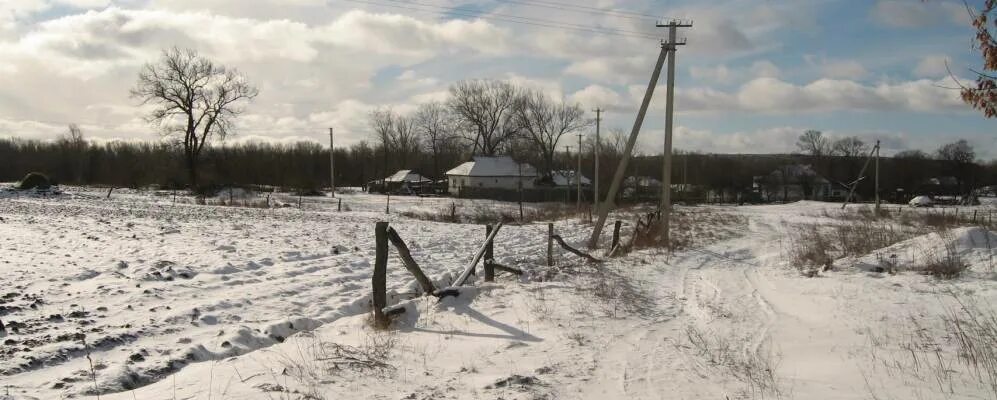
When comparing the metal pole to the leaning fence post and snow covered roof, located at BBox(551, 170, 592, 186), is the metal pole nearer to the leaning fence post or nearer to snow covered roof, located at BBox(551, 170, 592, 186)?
the leaning fence post

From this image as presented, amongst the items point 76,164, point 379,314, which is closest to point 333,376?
point 379,314

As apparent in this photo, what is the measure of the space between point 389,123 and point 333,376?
110m

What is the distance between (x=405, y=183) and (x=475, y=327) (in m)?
82.1

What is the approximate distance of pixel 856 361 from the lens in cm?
625

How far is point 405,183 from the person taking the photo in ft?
292

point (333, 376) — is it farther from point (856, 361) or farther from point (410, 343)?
point (856, 361)

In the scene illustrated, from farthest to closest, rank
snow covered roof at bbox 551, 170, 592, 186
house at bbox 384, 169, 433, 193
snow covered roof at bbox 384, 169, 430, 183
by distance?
snow covered roof at bbox 384, 169, 430, 183, house at bbox 384, 169, 433, 193, snow covered roof at bbox 551, 170, 592, 186

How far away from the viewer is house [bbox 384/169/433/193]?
85.3 m

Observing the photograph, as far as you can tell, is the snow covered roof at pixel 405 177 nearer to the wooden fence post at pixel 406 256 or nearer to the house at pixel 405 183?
the house at pixel 405 183

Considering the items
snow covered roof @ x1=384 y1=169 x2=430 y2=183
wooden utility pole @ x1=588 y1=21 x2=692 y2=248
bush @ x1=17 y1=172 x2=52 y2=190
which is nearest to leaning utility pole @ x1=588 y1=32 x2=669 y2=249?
wooden utility pole @ x1=588 y1=21 x2=692 y2=248

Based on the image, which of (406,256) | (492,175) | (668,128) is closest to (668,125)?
(668,128)

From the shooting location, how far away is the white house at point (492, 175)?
80.4 m

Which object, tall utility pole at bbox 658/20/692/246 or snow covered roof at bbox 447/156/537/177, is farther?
snow covered roof at bbox 447/156/537/177

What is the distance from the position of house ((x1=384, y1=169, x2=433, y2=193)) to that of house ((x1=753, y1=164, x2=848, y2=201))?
4832 cm
